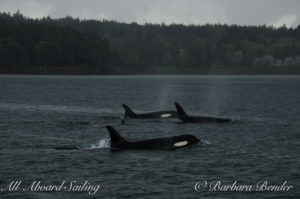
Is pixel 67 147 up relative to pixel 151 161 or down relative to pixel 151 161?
up

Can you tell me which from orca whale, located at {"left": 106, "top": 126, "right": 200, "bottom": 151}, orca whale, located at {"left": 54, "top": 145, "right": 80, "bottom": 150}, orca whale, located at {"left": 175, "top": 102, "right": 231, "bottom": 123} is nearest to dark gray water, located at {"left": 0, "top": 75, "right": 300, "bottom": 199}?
orca whale, located at {"left": 54, "top": 145, "right": 80, "bottom": 150}

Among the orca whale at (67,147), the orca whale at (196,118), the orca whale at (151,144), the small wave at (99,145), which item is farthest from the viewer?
the orca whale at (196,118)

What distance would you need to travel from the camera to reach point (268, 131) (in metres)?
49.0

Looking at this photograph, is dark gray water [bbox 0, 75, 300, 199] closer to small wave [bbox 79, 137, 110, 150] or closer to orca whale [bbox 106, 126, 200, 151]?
small wave [bbox 79, 137, 110, 150]

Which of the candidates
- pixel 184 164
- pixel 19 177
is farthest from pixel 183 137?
pixel 19 177

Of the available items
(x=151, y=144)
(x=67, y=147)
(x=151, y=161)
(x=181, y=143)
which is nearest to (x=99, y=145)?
(x=67, y=147)

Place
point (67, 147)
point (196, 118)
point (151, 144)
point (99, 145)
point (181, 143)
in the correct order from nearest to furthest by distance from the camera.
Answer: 1. point (151, 144)
2. point (181, 143)
3. point (67, 147)
4. point (99, 145)
5. point (196, 118)

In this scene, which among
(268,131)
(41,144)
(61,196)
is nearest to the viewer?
(61,196)

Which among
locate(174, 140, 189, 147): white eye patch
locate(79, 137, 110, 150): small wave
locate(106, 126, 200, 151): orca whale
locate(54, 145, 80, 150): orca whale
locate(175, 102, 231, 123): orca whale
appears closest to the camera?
locate(106, 126, 200, 151): orca whale

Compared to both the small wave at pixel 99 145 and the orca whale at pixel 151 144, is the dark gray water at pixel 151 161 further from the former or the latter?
the orca whale at pixel 151 144

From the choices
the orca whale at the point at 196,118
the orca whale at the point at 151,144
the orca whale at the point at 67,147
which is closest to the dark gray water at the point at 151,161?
the orca whale at the point at 67,147

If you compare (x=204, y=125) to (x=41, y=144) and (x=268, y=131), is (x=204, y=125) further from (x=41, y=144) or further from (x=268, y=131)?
(x=41, y=144)

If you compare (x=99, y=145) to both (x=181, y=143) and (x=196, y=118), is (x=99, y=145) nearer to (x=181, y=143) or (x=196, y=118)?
(x=181, y=143)

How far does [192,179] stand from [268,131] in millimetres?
20128
